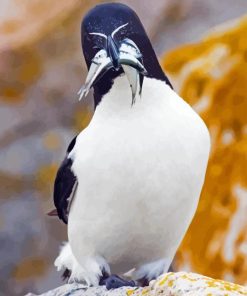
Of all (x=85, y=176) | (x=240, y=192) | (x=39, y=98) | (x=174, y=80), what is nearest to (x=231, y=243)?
(x=240, y=192)

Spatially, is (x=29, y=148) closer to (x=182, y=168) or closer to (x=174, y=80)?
(x=174, y=80)

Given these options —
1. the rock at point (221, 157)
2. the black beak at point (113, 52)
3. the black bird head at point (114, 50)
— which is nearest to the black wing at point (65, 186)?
the black bird head at point (114, 50)

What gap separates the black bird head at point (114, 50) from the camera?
137cm

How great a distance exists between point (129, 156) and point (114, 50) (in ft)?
0.51

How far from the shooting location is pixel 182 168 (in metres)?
1.43

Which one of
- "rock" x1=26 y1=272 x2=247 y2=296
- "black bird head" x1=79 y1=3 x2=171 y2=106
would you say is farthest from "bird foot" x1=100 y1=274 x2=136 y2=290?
"black bird head" x1=79 y1=3 x2=171 y2=106

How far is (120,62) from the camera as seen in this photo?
1.35 meters

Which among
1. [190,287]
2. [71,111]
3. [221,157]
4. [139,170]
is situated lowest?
[190,287]

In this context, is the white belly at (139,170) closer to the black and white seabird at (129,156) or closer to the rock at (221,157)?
the black and white seabird at (129,156)

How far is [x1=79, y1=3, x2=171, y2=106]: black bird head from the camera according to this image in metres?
1.37

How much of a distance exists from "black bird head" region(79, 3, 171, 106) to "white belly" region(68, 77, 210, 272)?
22 mm

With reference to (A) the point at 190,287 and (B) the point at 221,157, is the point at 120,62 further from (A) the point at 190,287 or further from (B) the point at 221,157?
(B) the point at 221,157

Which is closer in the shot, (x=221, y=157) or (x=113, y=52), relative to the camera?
(x=113, y=52)

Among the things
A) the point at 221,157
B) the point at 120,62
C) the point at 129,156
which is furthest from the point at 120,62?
the point at 221,157
